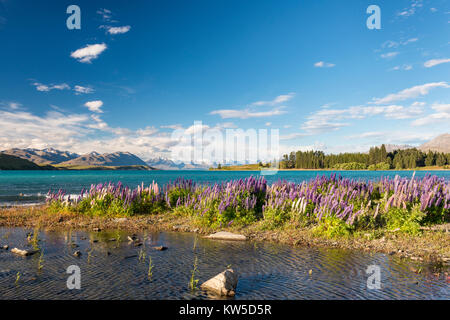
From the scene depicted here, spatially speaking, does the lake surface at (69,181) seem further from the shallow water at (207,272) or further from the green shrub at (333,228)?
the shallow water at (207,272)

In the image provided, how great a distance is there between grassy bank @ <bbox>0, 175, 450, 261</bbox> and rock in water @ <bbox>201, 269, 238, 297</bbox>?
16.3ft

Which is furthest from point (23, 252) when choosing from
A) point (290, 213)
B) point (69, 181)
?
point (69, 181)

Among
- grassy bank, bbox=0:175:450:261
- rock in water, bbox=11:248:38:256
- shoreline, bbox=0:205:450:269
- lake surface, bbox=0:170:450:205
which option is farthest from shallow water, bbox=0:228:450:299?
lake surface, bbox=0:170:450:205

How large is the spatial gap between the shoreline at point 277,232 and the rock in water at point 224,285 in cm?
475

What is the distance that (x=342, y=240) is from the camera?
35.1ft

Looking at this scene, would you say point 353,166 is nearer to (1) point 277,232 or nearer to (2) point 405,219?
(2) point 405,219

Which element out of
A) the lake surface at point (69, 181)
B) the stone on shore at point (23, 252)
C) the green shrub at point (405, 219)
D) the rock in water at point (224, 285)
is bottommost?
the lake surface at point (69, 181)

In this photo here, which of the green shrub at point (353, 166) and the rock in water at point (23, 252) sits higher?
the green shrub at point (353, 166)

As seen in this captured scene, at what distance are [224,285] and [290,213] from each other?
8.18 meters

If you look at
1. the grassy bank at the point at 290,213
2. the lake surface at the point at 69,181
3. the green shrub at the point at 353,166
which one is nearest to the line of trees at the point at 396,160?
the green shrub at the point at 353,166

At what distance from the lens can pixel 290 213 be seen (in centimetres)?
1353

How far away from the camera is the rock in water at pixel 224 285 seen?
6.04 metres
